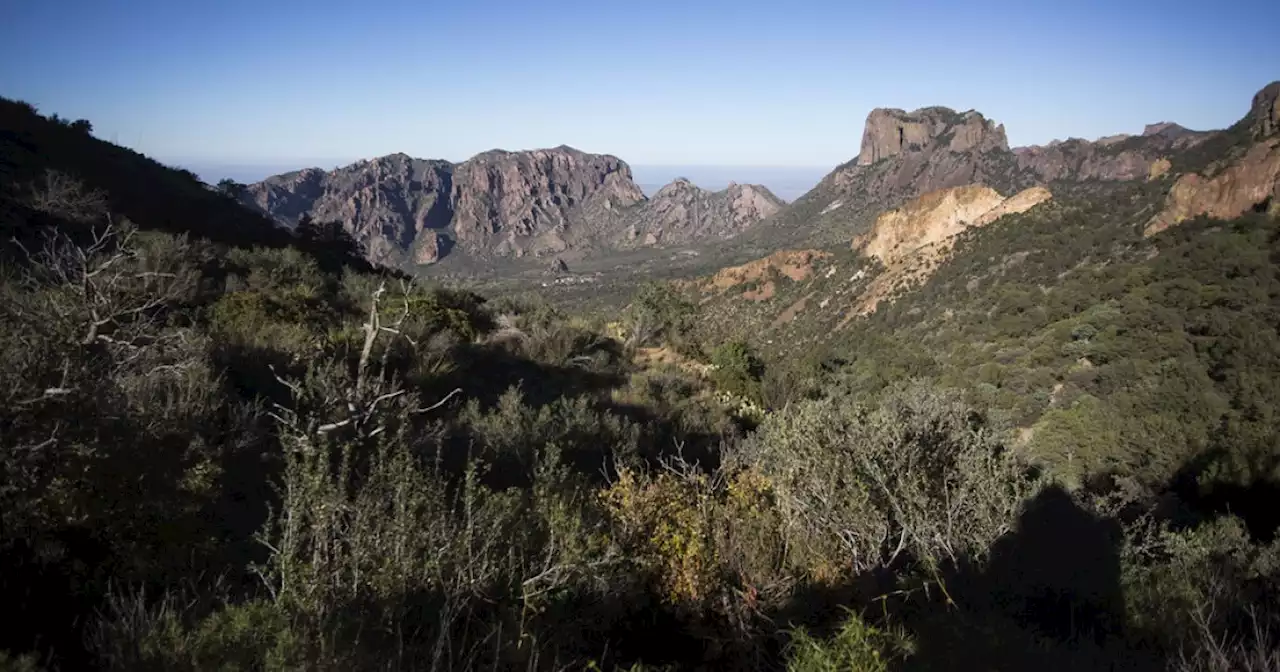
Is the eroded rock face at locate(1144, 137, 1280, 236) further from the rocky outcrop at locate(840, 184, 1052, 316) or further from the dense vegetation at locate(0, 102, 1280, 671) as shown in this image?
the dense vegetation at locate(0, 102, 1280, 671)

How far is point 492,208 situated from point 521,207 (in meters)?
9.21

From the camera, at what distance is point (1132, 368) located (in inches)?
709

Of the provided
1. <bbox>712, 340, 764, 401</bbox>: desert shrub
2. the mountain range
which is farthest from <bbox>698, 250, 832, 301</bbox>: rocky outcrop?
<bbox>712, 340, 764, 401</bbox>: desert shrub

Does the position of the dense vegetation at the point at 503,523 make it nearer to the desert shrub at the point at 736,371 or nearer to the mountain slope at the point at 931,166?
the desert shrub at the point at 736,371

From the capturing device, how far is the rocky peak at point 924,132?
333 feet

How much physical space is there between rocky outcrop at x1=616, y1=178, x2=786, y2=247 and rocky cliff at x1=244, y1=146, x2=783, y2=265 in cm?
29

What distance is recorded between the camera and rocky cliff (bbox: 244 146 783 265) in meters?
156

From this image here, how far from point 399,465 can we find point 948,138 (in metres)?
122

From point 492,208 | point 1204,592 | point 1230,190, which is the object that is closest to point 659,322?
point 1204,592

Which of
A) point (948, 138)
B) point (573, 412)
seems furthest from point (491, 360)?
point (948, 138)

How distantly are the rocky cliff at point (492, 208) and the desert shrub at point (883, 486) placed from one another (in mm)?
139237

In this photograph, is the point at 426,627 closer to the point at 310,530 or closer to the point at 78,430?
the point at 310,530

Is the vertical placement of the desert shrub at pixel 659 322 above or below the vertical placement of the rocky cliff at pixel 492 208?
below

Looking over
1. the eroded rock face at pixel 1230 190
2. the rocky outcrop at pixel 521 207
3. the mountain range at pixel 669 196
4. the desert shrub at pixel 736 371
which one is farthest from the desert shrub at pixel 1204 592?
the rocky outcrop at pixel 521 207
